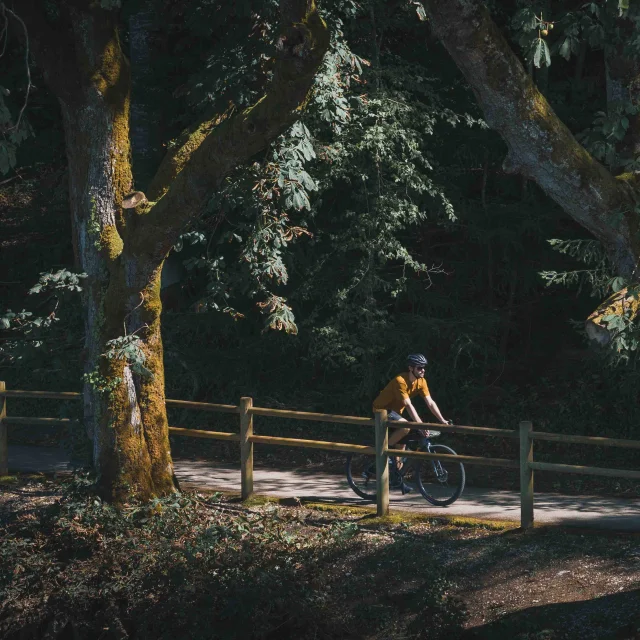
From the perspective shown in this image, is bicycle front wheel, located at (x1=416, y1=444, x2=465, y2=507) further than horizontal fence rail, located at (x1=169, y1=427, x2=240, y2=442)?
No

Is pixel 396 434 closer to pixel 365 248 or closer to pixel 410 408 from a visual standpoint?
pixel 410 408

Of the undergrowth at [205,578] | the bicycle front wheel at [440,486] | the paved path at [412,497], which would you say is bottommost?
the undergrowth at [205,578]

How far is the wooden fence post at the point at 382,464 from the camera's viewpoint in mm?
12164

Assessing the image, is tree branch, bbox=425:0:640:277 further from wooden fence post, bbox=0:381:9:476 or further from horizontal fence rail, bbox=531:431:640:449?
wooden fence post, bbox=0:381:9:476

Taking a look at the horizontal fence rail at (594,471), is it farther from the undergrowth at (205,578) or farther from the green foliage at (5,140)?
the green foliage at (5,140)

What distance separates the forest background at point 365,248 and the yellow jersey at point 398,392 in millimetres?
1919

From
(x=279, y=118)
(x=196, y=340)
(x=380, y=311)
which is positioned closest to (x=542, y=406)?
(x=380, y=311)

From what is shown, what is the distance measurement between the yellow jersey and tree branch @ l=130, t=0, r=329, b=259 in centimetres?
315

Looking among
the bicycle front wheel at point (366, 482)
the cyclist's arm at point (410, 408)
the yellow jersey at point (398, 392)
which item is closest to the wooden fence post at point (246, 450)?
the bicycle front wheel at point (366, 482)

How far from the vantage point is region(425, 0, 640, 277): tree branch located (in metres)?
8.77

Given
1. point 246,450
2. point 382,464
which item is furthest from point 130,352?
point 382,464

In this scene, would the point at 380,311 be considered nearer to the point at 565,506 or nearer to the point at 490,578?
the point at 565,506

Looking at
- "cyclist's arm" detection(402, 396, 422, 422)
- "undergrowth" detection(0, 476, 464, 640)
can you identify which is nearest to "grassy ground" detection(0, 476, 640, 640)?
"undergrowth" detection(0, 476, 464, 640)

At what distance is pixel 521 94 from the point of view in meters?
8.90
